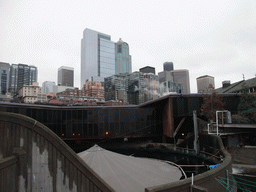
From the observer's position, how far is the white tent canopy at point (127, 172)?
316 inches

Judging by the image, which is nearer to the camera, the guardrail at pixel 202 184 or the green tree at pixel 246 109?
the guardrail at pixel 202 184

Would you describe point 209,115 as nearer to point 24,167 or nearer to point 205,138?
point 205,138

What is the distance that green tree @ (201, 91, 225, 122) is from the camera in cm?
A: 2962

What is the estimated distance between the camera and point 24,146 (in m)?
5.81

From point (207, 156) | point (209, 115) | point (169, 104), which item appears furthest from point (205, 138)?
point (169, 104)

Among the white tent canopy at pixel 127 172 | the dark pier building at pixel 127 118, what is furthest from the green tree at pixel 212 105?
the white tent canopy at pixel 127 172

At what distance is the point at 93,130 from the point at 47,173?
98.9 ft

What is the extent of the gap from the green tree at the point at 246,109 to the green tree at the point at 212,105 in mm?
3035

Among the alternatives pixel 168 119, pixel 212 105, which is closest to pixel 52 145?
pixel 168 119

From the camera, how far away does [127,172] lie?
8.95 m

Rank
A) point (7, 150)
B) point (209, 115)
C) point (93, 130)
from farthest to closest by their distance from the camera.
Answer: point (93, 130)
point (209, 115)
point (7, 150)

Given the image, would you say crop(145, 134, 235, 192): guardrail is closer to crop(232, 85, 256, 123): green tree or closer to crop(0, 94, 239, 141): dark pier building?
crop(232, 85, 256, 123): green tree

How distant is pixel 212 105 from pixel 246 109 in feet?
20.0

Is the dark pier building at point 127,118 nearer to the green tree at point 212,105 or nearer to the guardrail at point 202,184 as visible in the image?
the green tree at point 212,105
